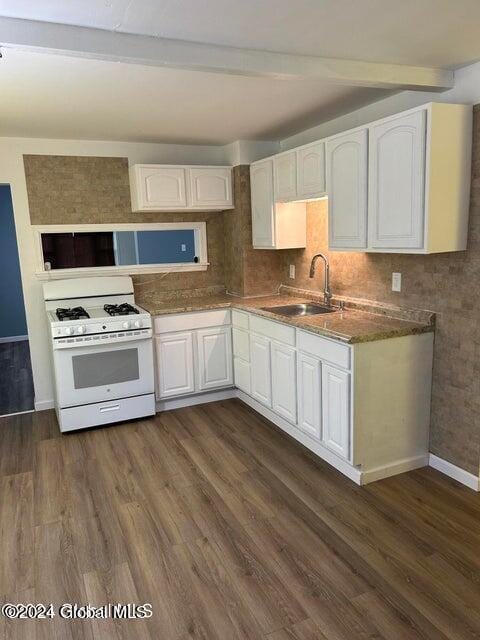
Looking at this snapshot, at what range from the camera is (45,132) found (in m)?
3.73

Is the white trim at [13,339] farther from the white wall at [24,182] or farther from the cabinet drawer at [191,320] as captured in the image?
the cabinet drawer at [191,320]

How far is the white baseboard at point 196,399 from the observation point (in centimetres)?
414

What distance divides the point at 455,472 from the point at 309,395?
38.7 inches

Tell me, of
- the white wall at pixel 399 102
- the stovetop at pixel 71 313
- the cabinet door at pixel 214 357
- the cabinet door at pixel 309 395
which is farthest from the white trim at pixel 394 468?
the stovetop at pixel 71 313

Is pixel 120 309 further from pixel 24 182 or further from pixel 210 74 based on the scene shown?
pixel 210 74

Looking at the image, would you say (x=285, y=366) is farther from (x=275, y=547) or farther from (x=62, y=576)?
(x=62, y=576)

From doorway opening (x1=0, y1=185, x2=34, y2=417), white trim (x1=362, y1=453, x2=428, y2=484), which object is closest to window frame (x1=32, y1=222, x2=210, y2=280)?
doorway opening (x1=0, y1=185, x2=34, y2=417)

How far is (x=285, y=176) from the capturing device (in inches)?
146

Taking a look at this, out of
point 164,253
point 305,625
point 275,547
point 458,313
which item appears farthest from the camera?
point 164,253

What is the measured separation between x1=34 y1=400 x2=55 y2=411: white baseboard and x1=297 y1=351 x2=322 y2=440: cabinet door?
2.33 m

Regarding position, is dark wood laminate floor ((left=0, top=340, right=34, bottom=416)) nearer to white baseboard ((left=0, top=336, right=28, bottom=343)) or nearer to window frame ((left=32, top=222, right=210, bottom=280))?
white baseboard ((left=0, top=336, right=28, bottom=343))

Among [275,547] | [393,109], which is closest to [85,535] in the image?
[275,547]

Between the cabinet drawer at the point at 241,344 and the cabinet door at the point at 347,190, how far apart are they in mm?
1183

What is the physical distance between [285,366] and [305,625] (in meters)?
1.80
